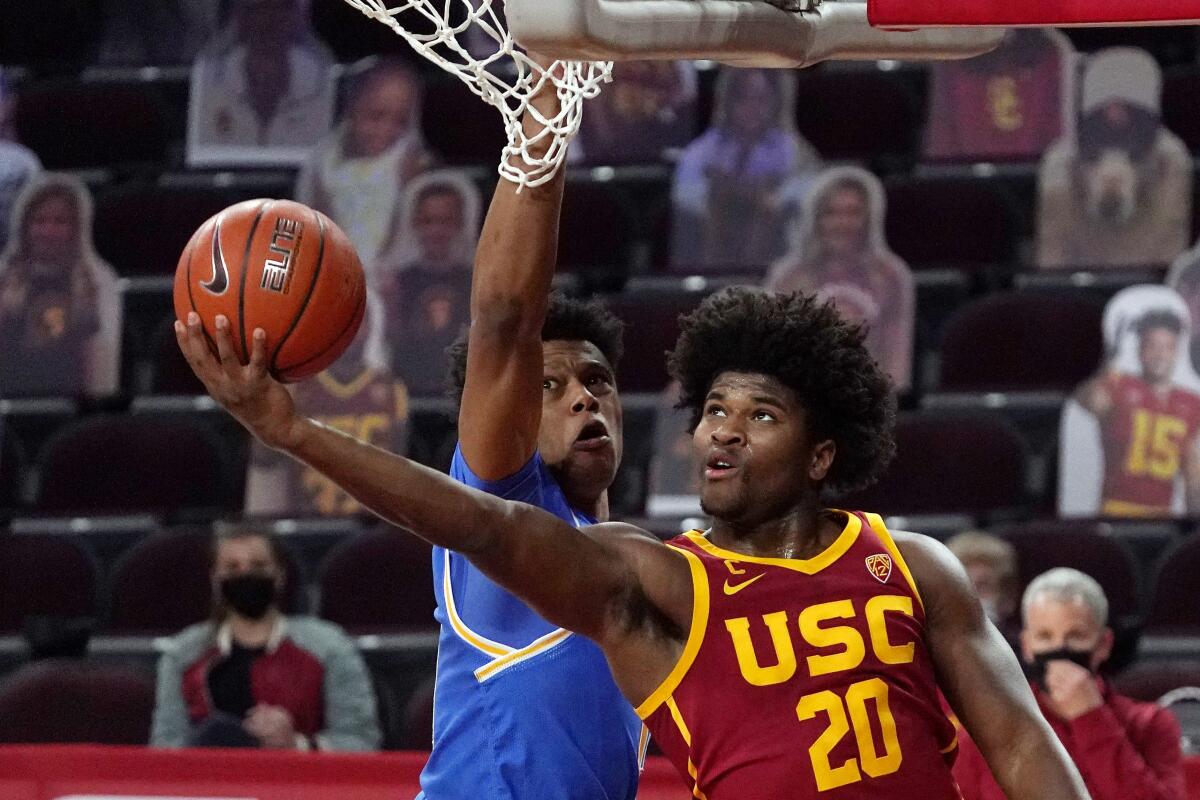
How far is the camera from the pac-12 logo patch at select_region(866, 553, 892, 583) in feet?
9.75

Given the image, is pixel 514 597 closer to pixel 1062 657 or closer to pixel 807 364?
pixel 807 364

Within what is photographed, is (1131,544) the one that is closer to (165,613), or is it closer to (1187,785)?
(1187,785)

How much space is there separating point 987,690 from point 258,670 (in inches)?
136

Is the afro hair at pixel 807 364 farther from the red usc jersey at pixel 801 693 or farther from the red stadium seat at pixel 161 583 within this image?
the red stadium seat at pixel 161 583

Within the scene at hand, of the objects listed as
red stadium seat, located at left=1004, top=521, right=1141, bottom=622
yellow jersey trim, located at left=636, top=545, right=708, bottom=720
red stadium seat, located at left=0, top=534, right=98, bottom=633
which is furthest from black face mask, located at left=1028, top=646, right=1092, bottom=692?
red stadium seat, located at left=0, top=534, right=98, bottom=633

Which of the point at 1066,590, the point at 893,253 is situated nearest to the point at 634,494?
the point at 893,253

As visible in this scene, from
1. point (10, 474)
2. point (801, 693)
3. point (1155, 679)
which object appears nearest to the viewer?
point (801, 693)

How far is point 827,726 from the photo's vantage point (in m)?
2.84

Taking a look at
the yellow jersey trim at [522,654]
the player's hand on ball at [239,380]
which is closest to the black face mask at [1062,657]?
the yellow jersey trim at [522,654]

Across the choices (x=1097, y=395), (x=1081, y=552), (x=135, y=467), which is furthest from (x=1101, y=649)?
(x=135, y=467)

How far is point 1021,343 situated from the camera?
7020 mm

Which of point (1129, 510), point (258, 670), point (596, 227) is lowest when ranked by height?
point (258, 670)

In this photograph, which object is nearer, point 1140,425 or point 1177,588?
point 1177,588

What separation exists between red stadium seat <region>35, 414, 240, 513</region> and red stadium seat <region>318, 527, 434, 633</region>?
742 millimetres
